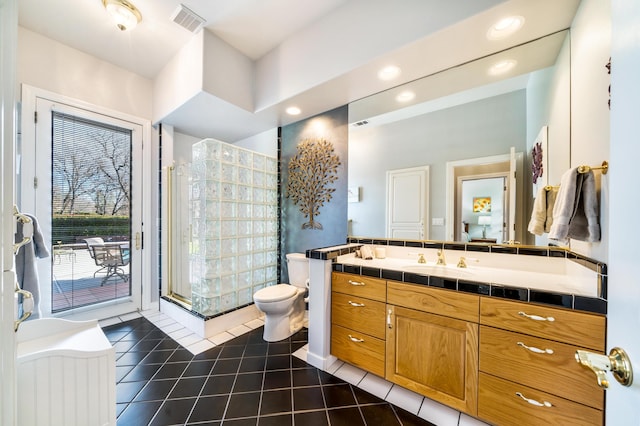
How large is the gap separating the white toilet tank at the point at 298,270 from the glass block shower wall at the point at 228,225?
0.46 meters

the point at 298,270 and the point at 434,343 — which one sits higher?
the point at 298,270

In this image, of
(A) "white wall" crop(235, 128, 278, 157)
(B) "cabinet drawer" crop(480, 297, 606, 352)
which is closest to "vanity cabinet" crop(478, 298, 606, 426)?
(B) "cabinet drawer" crop(480, 297, 606, 352)

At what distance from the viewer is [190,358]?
1944mm

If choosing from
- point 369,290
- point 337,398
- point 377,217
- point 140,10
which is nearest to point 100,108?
point 140,10

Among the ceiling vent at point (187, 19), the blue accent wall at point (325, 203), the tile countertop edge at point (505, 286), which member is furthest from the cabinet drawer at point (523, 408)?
the ceiling vent at point (187, 19)

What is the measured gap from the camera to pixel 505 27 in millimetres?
1452

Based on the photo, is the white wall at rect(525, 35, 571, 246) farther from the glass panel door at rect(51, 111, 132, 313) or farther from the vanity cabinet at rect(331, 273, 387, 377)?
the glass panel door at rect(51, 111, 132, 313)

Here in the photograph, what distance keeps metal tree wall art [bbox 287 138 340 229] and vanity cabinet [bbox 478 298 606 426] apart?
1726 millimetres

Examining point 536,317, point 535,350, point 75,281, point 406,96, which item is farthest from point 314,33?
point 75,281

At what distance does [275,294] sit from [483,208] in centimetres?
188

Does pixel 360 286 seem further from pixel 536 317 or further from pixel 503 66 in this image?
pixel 503 66

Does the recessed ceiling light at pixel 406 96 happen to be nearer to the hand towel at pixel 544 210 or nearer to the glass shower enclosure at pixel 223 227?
the hand towel at pixel 544 210

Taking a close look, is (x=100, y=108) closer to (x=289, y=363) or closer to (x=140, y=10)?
(x=140, y=10)

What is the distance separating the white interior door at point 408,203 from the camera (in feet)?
6.49
